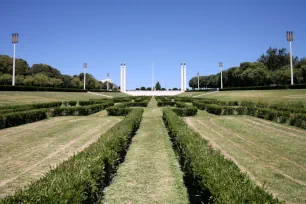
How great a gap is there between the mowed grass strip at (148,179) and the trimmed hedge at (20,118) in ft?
33.2

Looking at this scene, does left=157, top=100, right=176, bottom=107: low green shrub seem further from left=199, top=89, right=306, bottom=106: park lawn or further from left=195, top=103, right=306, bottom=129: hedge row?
left=199, top=89, right=306, bottom=106: park lawn

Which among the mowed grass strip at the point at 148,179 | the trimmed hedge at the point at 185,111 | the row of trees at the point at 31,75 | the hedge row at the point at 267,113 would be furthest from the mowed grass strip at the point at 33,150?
the row of trees at the point at 31,75

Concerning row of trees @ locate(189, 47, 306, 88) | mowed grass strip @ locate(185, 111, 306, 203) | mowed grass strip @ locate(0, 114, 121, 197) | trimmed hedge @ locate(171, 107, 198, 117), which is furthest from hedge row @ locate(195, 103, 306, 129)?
row of trees @ locate(189, 47, 306, 88)

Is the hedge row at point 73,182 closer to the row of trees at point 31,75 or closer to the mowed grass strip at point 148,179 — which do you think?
the mowed grass strip at point 148,179

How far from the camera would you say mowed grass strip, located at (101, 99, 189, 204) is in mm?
5195

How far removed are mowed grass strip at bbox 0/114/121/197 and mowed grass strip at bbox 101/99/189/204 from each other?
8.30ft

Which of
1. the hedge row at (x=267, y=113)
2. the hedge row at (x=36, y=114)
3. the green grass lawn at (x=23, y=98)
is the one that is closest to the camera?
the hedge row at (x=267, y=113)

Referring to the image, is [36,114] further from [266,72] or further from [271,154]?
[266,72]

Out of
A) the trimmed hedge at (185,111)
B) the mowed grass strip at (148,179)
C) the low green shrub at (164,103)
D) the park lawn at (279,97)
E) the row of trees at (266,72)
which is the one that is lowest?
the mowed grass strip at (148,179)

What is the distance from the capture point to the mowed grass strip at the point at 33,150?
6.43 m

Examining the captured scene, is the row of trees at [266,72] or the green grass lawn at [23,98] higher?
the row of trees at [266,72]

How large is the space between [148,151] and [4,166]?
5040 mm

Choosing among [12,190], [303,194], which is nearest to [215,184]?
[303,194]

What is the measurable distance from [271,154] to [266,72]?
8071 centimetres
